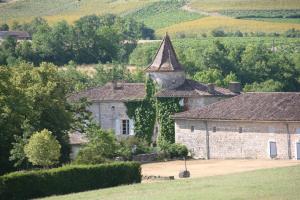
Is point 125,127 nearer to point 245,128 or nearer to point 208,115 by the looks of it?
point 208,115

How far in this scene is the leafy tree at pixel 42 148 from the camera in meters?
61.1

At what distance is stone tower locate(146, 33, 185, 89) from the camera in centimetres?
8225

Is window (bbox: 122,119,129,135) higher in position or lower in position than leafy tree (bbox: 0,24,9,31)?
lower

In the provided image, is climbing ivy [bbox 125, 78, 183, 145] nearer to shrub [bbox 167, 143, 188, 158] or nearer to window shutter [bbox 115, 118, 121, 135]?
window shutter [bbox 115, 118, 121, 135]

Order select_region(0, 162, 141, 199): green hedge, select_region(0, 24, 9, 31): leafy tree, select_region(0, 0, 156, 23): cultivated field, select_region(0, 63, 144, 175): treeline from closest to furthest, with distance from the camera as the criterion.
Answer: select_region(0, 162, 141, 199): green hedge < select_region(0, 63, 144, 175): treeline < select_region(0, 24, 9, 31): leafy tree < select_region(0, 0, 156, 23): cultivated field

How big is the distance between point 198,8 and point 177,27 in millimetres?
12618

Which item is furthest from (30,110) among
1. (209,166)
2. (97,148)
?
(209,166)

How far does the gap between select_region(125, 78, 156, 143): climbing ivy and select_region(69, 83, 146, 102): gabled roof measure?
53 centimetres

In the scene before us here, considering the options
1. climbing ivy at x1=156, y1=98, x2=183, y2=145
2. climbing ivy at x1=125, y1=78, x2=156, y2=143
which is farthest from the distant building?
climbing ivy at x1=156, y1=98, x2=183, y2=145

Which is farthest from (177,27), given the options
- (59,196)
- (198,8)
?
(59,196)

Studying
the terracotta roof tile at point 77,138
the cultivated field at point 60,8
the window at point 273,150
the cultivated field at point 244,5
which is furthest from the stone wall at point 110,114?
the cultivated field at point 60,8

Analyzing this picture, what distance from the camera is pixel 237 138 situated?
244 feet

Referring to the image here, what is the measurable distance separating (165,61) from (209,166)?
46.5 ft

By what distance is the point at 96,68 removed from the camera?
392ft
